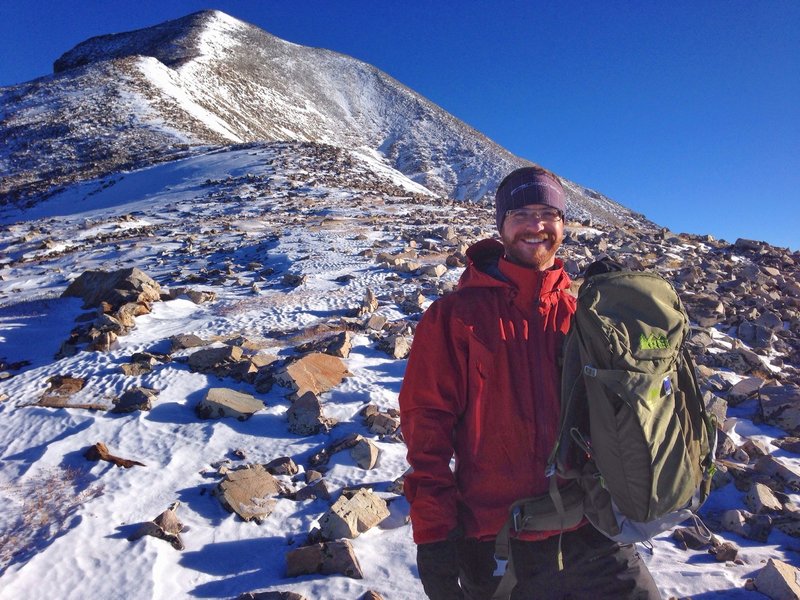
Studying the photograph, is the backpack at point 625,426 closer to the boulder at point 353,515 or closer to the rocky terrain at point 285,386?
the rocky terrain at point 285,386

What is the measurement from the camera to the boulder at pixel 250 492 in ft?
14.1

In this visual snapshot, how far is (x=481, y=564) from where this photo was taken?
228 cm

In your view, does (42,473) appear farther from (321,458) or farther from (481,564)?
(481,564)

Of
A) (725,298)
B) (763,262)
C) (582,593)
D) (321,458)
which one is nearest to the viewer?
(582,593)

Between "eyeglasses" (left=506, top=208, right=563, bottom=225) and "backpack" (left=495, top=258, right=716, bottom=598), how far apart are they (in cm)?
45

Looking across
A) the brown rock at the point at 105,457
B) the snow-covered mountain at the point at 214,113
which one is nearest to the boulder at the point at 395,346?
the brown rock at the point at 105,457

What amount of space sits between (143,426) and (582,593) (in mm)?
4954

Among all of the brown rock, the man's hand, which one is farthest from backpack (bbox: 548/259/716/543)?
the brown rock

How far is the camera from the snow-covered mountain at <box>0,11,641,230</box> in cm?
3378

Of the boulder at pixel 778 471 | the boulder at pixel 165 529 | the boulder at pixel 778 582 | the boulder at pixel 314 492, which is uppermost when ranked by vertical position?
the boulder at pixel 778 471

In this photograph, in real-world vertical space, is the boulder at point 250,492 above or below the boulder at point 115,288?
below

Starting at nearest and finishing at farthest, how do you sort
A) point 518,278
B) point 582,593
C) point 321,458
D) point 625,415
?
point 625,415 → point 582,593 → point 518,278 → point 321,458

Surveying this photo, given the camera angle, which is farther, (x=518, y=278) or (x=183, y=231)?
(x=183, y=231)

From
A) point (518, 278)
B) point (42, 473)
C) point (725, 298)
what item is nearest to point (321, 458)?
point (42, 473)
